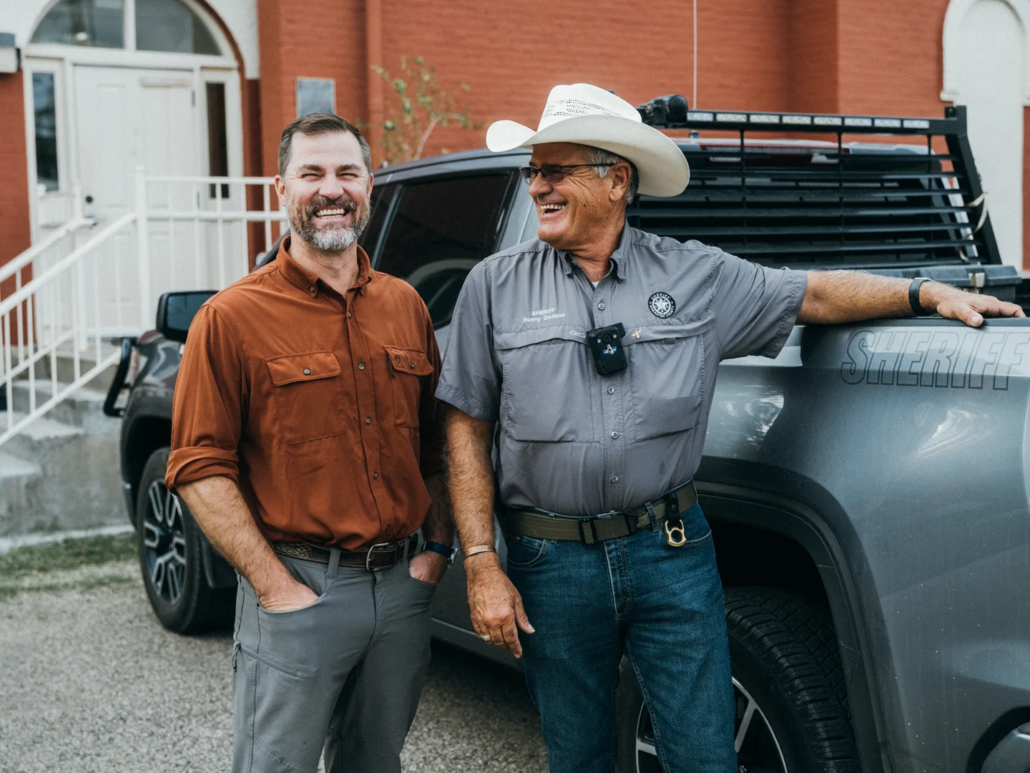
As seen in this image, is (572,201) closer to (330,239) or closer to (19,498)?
(330,239)

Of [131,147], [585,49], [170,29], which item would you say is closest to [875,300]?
[131,147]

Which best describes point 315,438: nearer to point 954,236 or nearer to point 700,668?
point 700,668

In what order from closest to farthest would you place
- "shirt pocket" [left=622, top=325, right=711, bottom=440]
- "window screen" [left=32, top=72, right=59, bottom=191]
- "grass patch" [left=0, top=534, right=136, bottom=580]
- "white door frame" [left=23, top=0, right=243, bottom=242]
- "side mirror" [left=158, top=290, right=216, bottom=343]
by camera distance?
"shirt pocket" [left=622, top=325, right=711, bottom=440], "side mirror" [left=158, top=290, right=216, bottom=343], "grass patch" [left=0, top=534, right=136, bottom=580], "white door frame" [left=23, top=0, right=243, bottom=242], "window screen" [left=32, top=72, right=59, bottom=191]

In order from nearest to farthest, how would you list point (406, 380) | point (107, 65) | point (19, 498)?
1. point (406, 380)
2. point (19, 498)
3. point (107, 65)

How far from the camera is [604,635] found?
2531mm

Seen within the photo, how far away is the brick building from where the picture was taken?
32.5 feet

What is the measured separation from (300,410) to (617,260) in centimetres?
73

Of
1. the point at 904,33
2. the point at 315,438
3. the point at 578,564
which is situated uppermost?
the point at 904,33

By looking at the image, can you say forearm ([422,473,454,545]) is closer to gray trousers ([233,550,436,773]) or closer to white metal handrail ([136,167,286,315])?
gray trousers ([233,550,436,773])

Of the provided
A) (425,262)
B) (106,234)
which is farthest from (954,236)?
(106,234)

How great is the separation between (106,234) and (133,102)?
257cm

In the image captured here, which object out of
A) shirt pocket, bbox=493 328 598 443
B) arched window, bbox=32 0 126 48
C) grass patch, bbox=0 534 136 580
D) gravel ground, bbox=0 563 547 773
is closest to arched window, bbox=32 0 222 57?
arched window, bbox=32 0 126 48

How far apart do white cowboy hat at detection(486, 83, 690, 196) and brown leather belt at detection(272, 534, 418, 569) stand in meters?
0.91

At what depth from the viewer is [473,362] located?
254 centimetres
